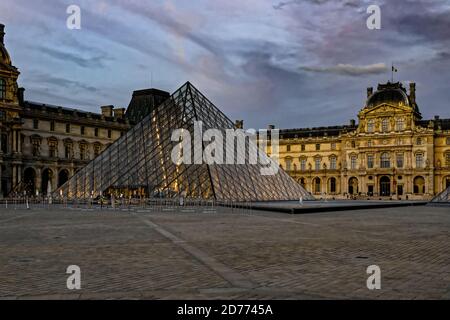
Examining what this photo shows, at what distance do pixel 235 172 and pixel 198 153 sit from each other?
2635mm

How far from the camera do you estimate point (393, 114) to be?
76.0 m

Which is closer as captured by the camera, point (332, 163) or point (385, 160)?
point (385, 160)

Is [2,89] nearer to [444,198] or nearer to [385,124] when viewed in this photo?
[444,198]

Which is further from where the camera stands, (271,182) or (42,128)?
(42,128)

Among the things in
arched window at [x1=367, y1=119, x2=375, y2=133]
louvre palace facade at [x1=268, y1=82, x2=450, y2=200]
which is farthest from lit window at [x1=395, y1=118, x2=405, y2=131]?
arched window at [x1=367, y1=119, x2=375, y2=133]

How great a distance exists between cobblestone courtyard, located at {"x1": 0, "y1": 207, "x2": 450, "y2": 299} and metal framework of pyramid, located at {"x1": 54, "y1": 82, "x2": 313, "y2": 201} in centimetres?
1648

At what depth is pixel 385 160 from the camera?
7812 cm

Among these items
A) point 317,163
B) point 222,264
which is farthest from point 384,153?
point 222,264

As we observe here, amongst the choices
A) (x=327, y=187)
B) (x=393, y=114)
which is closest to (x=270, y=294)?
(x=393, y=114)

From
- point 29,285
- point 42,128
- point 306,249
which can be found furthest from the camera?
point 42,128

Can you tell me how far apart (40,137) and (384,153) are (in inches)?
1894

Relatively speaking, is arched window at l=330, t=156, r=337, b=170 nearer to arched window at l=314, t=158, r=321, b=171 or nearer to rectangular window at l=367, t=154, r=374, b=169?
arched window at l=314, t=158, r=321, b=171
